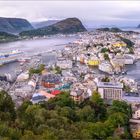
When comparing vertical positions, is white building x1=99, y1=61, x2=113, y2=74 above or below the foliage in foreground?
below

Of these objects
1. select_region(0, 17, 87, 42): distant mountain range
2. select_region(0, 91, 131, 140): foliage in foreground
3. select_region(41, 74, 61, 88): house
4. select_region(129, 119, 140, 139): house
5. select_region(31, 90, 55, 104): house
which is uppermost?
select_region(0, 91, 131, 140): foliage in foreground

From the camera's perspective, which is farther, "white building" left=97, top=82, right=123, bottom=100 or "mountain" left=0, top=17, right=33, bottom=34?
"mountain" left=0, top=17, right=33, bottom=34

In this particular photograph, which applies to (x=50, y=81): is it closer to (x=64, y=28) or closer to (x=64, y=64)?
(x=64, y=64)

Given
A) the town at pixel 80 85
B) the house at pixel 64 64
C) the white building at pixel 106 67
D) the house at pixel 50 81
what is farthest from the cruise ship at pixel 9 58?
the house at pixel 50 81

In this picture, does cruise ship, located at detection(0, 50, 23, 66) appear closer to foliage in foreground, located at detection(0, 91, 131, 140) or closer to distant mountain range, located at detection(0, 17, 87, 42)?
foliage in foreground, located at detection(0, 91, 131, 140)

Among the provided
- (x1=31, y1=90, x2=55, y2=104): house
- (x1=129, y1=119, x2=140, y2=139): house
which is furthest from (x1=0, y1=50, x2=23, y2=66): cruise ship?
(x1=129, y1=119, x2=140, y2=139): house
